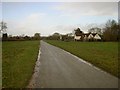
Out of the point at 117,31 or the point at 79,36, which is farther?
the point at 79,36

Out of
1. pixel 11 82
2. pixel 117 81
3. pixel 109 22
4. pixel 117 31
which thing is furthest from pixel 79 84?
pixel 109 22

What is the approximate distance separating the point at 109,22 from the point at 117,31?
59.6 feet

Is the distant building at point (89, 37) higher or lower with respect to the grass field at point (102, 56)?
higher

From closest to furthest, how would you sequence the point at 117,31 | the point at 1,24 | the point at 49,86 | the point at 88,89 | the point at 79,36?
→ the point at 88,89, the point at 49,86, the point at 117,31, the point at 1,24, the point at 79,36

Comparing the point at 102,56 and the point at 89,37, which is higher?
the point at 89,37

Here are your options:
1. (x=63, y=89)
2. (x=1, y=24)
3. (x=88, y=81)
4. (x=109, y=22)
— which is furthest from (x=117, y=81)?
(x=1, y=24)

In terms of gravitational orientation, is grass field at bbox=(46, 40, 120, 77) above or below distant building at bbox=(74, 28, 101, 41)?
below

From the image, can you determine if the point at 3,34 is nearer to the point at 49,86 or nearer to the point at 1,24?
the point at 1,24

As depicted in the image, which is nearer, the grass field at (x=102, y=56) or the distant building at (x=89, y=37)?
the grass field at (x=102, y=56)

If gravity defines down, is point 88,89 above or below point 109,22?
below

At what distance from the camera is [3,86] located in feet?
32.9

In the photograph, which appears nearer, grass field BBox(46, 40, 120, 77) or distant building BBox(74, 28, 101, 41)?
grass field BBox(46, 40, 120, 77)

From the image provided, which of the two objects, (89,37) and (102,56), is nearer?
(102,56)

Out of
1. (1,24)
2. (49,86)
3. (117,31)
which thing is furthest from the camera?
(1,24)
